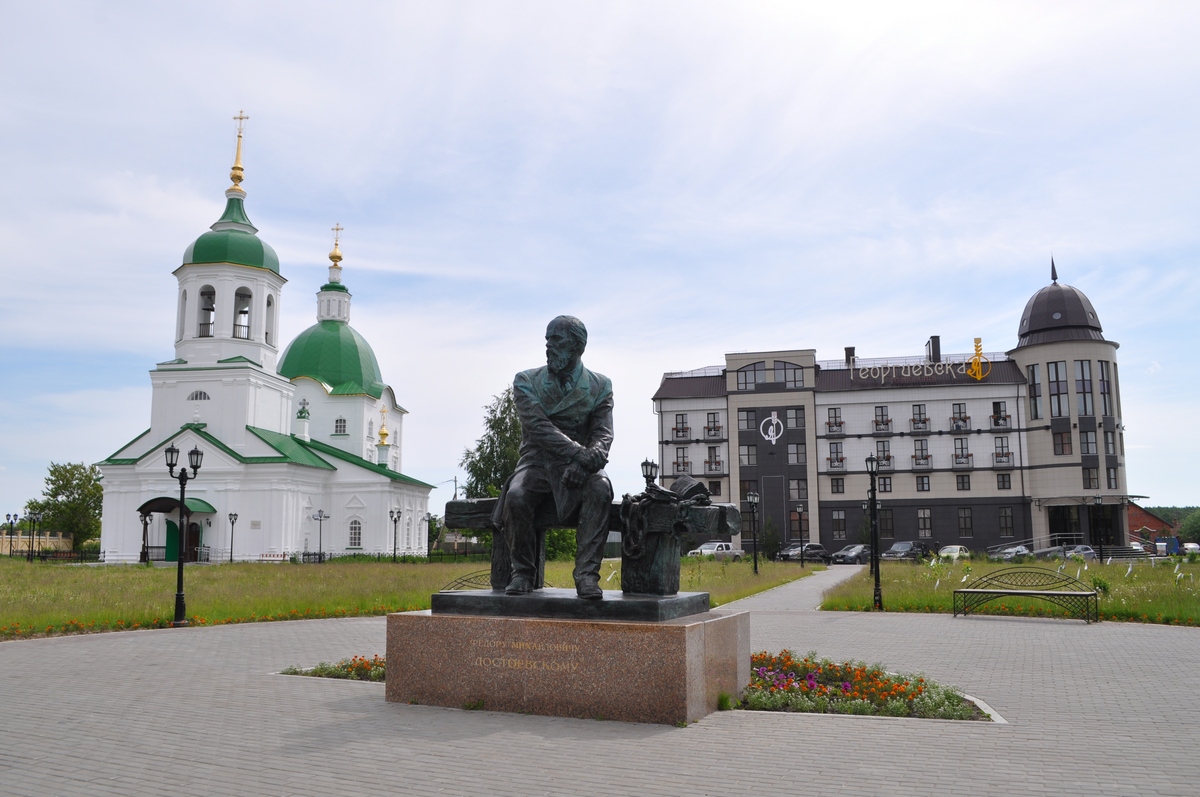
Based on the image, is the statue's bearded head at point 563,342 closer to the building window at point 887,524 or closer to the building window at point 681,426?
the building window at point 887,524

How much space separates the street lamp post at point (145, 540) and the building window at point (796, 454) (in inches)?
1530

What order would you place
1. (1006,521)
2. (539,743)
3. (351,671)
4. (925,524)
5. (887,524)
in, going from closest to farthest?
(539,743), (351,671), (1006,521), (925,524), (887,524)

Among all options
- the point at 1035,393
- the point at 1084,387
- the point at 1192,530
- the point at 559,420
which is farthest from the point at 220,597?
the point at 1192,530

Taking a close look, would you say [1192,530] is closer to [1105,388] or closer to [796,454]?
[1105,388]

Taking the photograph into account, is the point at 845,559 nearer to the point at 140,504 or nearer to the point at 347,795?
the point at 140,504

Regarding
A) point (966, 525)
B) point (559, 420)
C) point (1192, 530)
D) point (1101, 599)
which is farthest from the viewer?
point (1192, 530)

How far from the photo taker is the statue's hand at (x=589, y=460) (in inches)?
293

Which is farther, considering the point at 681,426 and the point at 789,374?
the point at 681,426

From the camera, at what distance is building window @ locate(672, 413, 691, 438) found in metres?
60.6

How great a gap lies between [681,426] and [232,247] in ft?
102

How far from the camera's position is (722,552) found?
52.3 m

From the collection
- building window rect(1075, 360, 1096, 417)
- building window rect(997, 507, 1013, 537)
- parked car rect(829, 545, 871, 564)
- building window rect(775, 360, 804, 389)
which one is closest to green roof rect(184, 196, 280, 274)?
building window rect(775, 360, 804, 389)

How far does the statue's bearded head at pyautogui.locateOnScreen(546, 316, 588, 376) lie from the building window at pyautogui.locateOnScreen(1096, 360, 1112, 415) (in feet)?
185

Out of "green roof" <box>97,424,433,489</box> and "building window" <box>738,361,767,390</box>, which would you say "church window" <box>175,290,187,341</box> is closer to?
"green roof" <box>97,424,433,489</box>
